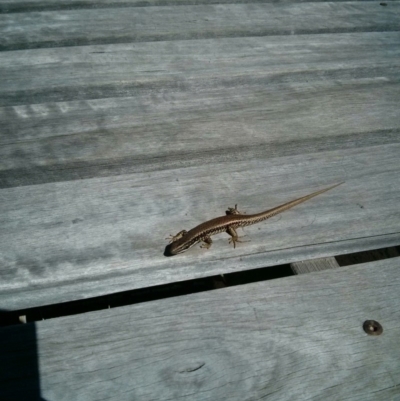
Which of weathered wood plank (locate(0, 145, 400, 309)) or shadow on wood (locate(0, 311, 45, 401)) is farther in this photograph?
weathered wood plank (locate(0, 145, 400, 309))

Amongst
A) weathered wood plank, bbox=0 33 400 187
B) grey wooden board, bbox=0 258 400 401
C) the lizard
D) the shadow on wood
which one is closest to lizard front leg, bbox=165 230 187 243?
the lizard

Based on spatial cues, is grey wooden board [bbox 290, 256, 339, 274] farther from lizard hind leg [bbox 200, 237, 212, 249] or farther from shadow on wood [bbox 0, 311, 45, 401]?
shadow on wood [bbox 0, 311, 45, 401]

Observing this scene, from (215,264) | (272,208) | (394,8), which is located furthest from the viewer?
(394,8)

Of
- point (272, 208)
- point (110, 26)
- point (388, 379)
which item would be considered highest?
point (110, 26)

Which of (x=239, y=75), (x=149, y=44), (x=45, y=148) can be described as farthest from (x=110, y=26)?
(x=45, y=148)

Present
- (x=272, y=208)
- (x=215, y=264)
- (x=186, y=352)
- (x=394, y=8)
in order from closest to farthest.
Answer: (x=186, y=352), (x=215, y=264), (x=272, y=208), (x=394, y=8)

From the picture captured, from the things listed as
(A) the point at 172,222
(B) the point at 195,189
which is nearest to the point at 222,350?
(A) the point at 172,222

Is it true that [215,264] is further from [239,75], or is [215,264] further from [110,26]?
[110,26]

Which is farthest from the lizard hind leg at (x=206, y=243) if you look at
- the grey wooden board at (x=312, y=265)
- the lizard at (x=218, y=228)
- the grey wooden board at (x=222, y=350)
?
the grey wooden board at (x=312, y=265)
